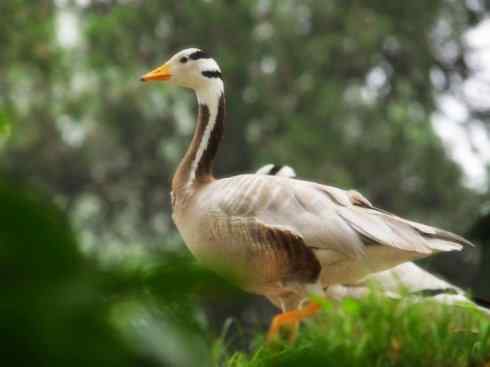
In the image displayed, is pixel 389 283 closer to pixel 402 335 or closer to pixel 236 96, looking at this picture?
pixel 402 335

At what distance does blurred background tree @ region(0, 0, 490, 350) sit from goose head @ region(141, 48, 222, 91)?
11078mm

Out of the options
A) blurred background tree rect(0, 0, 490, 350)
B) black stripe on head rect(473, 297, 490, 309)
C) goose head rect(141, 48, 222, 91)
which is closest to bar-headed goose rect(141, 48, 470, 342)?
black stripe on head rect(473, 297, 490, 309)

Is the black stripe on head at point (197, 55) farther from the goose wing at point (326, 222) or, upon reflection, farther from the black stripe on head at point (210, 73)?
the goose wing at point (326, 222)

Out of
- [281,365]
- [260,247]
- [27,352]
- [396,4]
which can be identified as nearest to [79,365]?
[27,352]

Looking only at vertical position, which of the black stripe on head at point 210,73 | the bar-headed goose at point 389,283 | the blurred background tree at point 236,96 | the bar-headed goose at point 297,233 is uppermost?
the black stripe on head at point 210,73

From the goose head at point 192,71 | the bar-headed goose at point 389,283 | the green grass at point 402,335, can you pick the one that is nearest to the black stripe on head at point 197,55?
the goose head at point 192,71

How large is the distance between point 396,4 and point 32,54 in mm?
6095

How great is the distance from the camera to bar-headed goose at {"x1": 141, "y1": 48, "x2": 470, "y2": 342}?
156 inches

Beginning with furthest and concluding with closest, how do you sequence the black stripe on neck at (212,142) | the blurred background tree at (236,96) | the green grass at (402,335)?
the blurred background tree at (236,96) → the black stripe on neck at (212,142) → the green grass at (402,335)

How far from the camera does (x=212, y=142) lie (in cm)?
471

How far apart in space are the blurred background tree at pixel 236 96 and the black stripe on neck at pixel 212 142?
1108 centimetres

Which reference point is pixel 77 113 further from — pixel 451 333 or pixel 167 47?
pixel 451 333

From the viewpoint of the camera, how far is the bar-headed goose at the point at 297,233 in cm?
397

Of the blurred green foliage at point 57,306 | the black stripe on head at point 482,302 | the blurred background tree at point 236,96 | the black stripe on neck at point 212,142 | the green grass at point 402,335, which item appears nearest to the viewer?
the blurred green foliage at point 57,306
